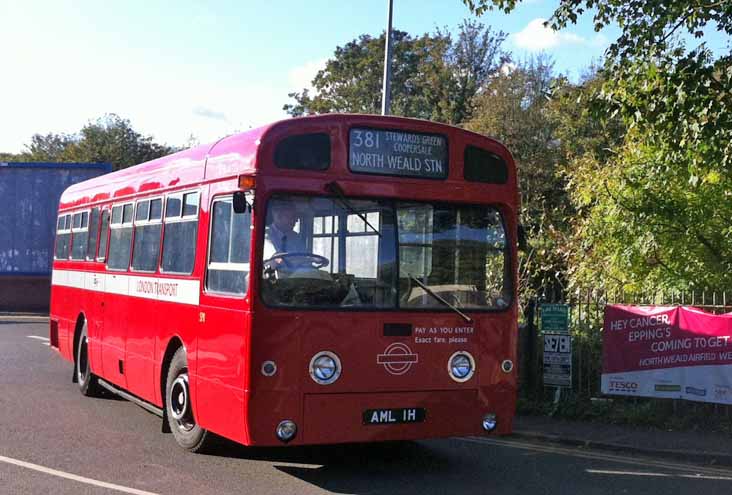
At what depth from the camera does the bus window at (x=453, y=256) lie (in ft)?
26.5

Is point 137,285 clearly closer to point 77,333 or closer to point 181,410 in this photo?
point 181,410

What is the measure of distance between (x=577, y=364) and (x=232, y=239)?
254 inches

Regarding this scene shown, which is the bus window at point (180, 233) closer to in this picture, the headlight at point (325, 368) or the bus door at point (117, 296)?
the bus door at point (117, 296)

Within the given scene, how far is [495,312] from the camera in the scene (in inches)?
335

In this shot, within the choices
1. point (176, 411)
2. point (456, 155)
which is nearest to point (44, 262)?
point (176, 411)

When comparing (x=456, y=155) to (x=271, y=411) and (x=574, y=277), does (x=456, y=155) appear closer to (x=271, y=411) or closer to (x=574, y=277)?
(x=271, y=411)

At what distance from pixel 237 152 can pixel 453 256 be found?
213 cm

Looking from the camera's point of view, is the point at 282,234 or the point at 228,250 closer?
the point at 282,234

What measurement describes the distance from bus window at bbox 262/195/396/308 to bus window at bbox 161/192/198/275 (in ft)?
5.02

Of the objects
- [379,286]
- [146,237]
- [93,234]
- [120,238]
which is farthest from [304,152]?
[93,234]

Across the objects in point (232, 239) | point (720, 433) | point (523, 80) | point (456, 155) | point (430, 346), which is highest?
point (523, 80)

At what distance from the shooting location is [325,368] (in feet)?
25.4

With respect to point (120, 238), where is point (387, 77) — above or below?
above

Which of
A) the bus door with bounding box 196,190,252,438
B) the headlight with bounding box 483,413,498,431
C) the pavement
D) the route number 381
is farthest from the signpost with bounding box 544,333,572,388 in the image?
the bus door with bounding box 196,190,252,438
